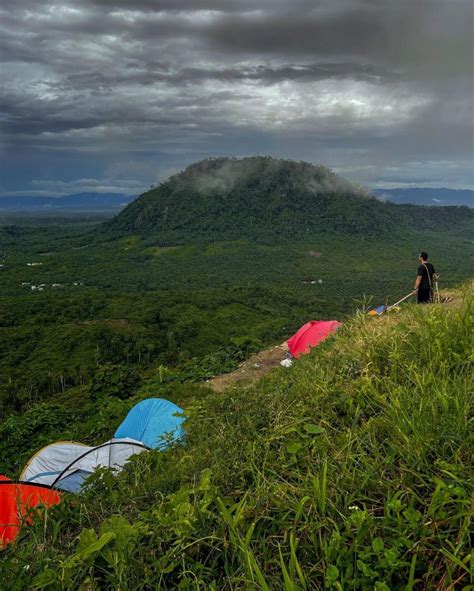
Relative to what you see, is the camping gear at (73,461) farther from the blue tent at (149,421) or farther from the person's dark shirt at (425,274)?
the person's dark shirt at (425,274)

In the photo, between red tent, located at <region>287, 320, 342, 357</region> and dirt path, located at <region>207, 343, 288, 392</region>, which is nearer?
dirt path, located at <region>207, 343, 288, 392</region>

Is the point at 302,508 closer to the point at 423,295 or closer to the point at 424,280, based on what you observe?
the point at 424,280

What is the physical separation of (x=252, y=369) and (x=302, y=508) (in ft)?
32.8

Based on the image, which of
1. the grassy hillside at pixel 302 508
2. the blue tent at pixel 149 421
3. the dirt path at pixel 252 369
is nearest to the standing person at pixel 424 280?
the dirt path at pixel 252 369

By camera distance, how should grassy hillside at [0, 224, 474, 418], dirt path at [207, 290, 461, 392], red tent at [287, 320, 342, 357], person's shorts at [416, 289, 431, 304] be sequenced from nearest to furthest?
1. person's shorts at [416, 289, 431, 304]
2. dirt path at [207, 290, 461, 392]
3. red tent at [287, 320, 342, 357]
4. grassy hillside at [0, 224, 474, 418]

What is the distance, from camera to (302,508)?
1960mm

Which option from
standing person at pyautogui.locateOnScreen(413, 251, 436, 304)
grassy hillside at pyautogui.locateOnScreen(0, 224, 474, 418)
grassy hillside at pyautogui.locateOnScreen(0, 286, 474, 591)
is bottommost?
grassy hillside at pyautogui.locateOnScreen(0, 224, 474, 418)

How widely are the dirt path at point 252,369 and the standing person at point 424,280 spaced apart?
4450 millimetres

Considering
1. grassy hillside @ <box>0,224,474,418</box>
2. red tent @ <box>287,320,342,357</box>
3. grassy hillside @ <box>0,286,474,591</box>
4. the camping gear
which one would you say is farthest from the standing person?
the camping gear

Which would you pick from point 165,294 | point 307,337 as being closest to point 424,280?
point 307,337

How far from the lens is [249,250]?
152875mm

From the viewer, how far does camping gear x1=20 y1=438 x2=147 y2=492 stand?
20.7 ft

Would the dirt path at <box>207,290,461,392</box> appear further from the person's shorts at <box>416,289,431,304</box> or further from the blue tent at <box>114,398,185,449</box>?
the person's shorts at <box>416,289,431,304</box>

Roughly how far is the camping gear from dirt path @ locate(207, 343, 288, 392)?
383 cm
